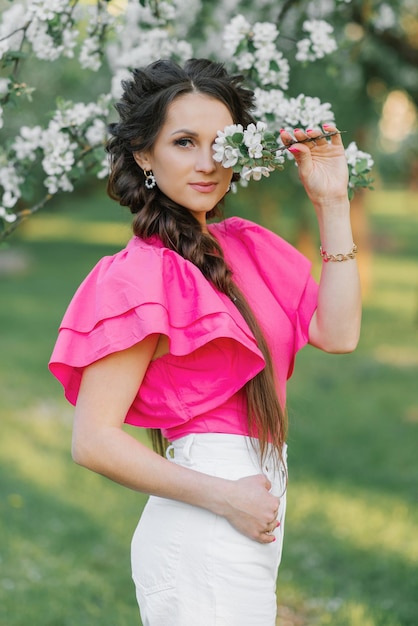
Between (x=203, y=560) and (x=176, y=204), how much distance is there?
2.92 feet

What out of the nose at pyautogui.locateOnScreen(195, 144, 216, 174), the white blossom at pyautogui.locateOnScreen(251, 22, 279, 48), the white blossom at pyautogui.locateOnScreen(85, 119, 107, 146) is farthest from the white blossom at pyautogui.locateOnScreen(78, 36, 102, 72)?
the nose at pyautogui.locateOnScreen(195, 144, 216, 174)

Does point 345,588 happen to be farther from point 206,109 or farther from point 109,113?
point 206,109

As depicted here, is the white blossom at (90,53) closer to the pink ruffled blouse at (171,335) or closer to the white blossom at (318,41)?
the white blossom at (318,41)

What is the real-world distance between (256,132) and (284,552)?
3.55 metres

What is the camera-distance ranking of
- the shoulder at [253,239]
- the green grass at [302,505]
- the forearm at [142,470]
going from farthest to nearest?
the green grass at [302,505], the shoulder at [253,239], the forearm at [142,470]

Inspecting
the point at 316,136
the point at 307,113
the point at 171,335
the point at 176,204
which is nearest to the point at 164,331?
the point at 171,335

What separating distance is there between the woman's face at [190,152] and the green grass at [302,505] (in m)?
0.59

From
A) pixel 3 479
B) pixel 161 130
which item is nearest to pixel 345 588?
pixel 3 479

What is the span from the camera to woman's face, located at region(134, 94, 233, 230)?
217 cm

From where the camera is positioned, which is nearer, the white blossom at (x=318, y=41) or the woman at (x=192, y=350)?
the woman at (x=192, y=350)

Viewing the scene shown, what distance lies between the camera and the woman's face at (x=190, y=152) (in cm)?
217

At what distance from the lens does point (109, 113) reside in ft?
10.5

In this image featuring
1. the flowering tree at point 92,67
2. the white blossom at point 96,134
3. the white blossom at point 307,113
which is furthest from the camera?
the white blossom at point 96,134

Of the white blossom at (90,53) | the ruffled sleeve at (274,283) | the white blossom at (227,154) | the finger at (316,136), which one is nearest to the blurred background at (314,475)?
the white blossom at (90,53)
